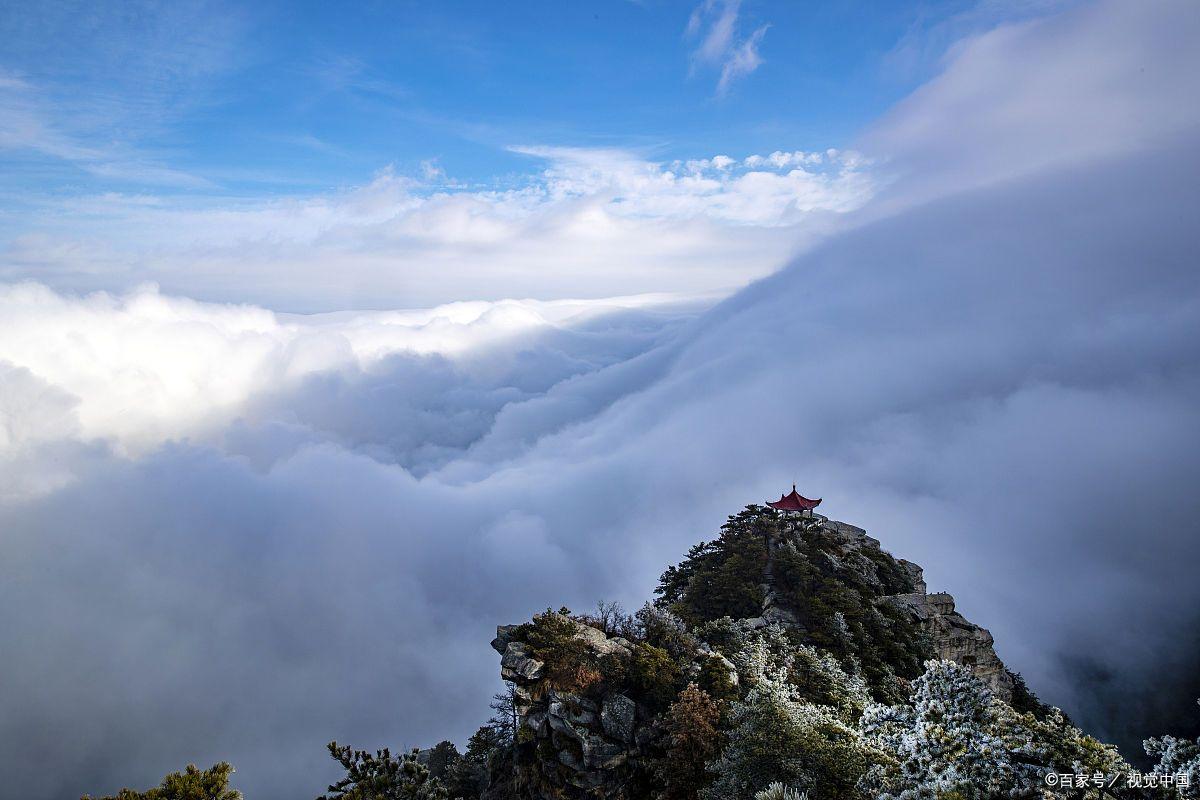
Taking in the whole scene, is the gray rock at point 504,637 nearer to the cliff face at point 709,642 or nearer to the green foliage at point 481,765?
the cliff face at point 709,642

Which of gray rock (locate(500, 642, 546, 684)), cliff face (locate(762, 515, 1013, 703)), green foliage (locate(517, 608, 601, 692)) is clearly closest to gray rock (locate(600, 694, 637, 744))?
green foliage (locate(517, 608, 601, 692))

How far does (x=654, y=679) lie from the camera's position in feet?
82.3

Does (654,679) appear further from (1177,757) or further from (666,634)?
(1177,757)

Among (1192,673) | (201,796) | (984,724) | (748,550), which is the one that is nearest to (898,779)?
(984,724)

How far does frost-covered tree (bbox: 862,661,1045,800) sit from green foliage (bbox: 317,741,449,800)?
1523 cm

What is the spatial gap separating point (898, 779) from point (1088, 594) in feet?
437

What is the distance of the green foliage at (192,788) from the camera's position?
54.5 feet

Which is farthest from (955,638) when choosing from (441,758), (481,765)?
(441,758)

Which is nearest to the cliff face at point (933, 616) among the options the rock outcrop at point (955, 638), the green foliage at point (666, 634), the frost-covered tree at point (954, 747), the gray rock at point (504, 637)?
the rock outcrop at point (955, 638)

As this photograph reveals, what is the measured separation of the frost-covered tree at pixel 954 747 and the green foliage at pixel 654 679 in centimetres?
937

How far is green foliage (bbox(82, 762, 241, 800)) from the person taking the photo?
16.6 metres

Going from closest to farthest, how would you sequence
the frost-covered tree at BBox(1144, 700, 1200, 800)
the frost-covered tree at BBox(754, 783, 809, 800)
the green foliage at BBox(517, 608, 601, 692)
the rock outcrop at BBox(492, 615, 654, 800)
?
the frost-covered tree at BBox(1144, 700, 1200, 800) < the frost-covered tree at BBox(754, 783, 809, 800) < the rock outcrop at BBox(492, 615, 654, 800) < the green foliage at BBox(517, 608, 601, 692)

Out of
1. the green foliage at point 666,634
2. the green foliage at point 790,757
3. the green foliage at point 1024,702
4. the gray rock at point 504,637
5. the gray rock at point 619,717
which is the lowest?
the green foliage at point 1024,702

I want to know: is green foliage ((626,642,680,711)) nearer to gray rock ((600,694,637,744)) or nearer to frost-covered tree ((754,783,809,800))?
gray rock ((600,694,637,744))
